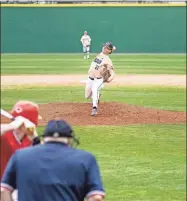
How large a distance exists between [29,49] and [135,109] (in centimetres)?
2896

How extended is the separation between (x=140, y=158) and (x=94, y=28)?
33.2 m

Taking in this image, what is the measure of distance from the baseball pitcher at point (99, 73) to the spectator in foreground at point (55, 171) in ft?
36.6

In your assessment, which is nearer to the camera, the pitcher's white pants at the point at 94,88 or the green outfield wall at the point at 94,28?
the pitcher's white pants at the point at 94,88

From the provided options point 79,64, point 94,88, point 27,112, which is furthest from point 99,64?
point 79,64

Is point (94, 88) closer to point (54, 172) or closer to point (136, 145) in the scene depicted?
point (136, 145)

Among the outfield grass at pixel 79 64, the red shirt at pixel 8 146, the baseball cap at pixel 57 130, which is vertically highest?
the outfield grass at pixel 79 64

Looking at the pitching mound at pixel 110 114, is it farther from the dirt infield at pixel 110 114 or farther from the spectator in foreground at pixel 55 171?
the spectator in foreground at pixel 55 171

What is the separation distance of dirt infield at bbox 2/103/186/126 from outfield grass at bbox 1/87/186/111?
1.09 m

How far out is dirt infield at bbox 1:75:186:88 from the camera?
997 inches

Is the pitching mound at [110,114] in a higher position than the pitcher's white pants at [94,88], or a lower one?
lower

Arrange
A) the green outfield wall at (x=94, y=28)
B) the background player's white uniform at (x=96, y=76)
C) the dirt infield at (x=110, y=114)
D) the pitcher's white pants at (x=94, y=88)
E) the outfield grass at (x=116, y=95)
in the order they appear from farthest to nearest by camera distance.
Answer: the green outfield wall at (x=94, y=28) → the outfield grass at (x=116, y=95) → the pitcher's white pants at (x=94, y=88) → the background player's white uniform at (x=96, y=76) → the dirt infield at (x=110, y=114)

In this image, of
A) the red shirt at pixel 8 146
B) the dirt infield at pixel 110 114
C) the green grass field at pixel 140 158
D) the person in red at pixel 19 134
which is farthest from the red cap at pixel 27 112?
the dirt infield at pixel 110 114

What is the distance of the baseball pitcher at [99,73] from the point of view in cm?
1570

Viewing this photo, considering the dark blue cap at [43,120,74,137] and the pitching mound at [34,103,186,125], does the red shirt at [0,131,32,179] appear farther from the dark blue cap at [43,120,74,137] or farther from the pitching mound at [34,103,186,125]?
the pitching mound at [34,103,186,125]
